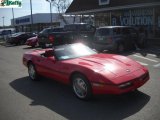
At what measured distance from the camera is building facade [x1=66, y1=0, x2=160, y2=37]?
21.1m

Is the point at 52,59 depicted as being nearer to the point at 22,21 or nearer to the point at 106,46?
the point at 106,46

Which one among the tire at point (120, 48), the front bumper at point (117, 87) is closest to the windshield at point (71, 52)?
the front bumper at point (117, 87)

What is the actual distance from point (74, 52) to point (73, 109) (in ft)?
7.17

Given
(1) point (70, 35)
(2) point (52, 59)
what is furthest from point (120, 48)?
(2) point (52, 59)

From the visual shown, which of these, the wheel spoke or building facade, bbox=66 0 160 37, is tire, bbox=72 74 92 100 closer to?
the wheel spoke

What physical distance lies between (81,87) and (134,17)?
18414 millimetres

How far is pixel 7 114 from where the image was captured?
5.84 meters

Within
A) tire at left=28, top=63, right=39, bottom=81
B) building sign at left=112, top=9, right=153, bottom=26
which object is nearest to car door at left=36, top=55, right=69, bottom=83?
tire at left=28, top=63, right=39, bottom=81

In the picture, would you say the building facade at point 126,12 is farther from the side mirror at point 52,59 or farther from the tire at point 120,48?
the side mirror at point 52,59

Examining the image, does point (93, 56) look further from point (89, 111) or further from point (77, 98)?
point (89, 111)

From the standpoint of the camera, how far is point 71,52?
24.9ft

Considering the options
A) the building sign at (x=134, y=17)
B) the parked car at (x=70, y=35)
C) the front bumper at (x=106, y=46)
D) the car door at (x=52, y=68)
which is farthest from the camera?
the building sign at (x=134, y=17)

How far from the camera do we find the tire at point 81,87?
613 cm

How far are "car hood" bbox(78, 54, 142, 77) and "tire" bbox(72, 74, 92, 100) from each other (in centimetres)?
35
